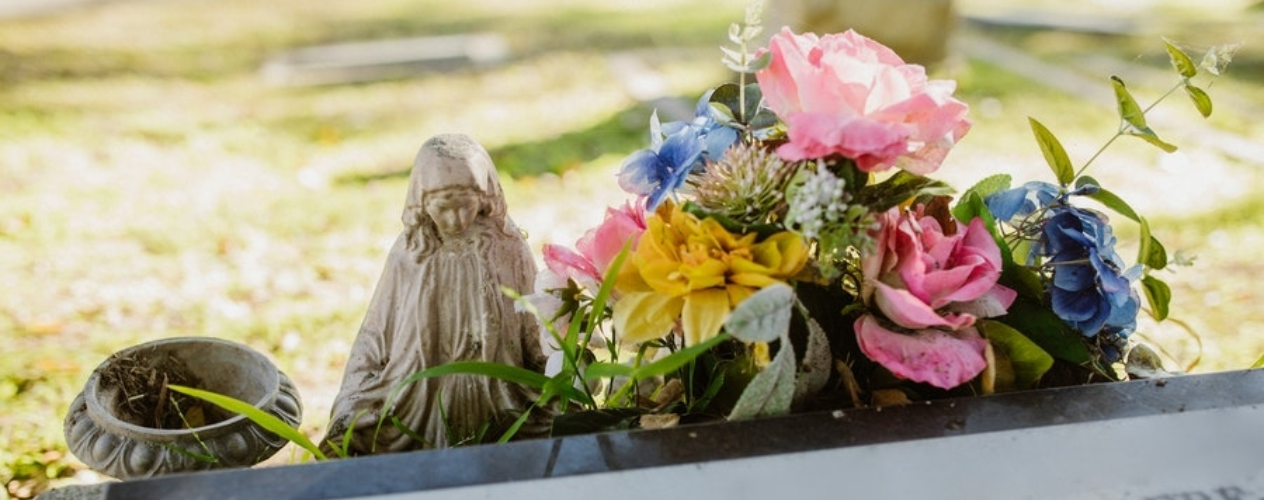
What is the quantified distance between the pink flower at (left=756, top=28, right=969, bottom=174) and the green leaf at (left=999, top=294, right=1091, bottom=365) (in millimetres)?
342

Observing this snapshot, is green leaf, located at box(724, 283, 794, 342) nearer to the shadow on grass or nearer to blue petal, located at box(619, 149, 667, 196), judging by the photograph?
blue petal, located at box(619, 149, 667, 196)

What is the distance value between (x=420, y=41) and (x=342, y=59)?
68 centimetres

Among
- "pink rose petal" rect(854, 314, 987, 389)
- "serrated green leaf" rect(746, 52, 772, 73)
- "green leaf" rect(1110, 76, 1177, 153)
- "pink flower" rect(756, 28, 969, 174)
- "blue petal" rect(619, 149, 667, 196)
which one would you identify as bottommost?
"pink rose petal" rect(854, 314, 987, 389)

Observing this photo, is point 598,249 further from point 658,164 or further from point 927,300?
point 927,300

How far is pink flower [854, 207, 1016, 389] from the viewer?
158 centimetres

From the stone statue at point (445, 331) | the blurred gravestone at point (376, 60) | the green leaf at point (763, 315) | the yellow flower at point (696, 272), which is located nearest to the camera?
the green leaf at point (763, 315)

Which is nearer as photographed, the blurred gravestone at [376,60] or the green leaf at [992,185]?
the green leaf at [992,185]

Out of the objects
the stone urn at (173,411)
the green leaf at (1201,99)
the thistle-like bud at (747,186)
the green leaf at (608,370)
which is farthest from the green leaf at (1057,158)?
the stone urn at (173,411)

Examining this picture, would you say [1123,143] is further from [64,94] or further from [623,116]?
[64,94]

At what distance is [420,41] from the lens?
7602 mm

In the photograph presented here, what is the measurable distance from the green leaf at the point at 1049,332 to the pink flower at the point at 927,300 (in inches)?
6.3

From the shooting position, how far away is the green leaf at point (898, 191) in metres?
1.65

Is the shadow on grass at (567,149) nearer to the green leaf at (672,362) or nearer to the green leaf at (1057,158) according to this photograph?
the green leaf at (1057,158)

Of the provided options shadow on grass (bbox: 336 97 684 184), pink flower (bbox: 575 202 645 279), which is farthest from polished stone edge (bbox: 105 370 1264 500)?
shadow on grass (bbox: 336 97 684 184)
